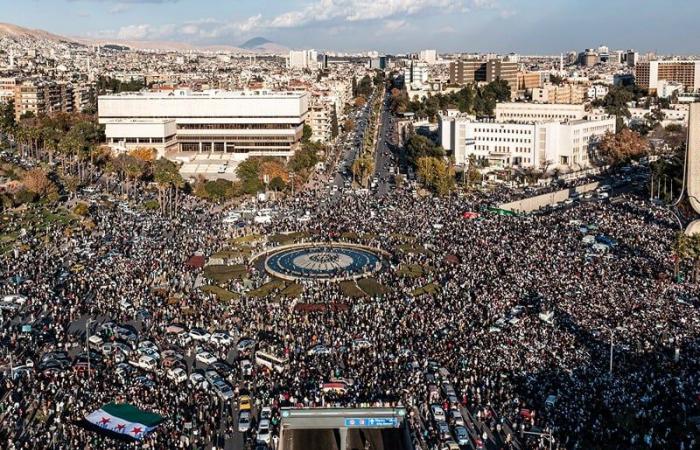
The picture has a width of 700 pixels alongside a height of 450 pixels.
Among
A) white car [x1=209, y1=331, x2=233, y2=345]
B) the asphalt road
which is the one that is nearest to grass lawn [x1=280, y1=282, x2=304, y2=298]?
white car [x1=209, y1=331, x2=233, y2=345]

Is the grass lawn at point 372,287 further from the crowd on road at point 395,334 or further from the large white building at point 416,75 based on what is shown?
the large white building at point 416,75

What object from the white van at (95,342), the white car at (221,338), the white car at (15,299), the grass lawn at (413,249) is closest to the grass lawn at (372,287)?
the grass lawn at (413,249)

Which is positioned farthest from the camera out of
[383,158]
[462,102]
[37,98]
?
[462,102]

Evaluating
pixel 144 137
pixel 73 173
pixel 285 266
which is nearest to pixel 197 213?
pixel 285 266

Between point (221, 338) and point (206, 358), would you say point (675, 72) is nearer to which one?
point (221, 338)

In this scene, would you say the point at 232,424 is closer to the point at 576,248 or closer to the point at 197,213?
the point at 576,248

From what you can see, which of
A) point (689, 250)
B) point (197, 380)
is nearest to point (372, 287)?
point (197, 380)

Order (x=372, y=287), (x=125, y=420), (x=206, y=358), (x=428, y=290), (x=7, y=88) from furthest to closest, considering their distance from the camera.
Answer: (x=7, y=88), (x=372, y=287), (x=428, y=290), (x=206, y=358), (x=125, y=420)
